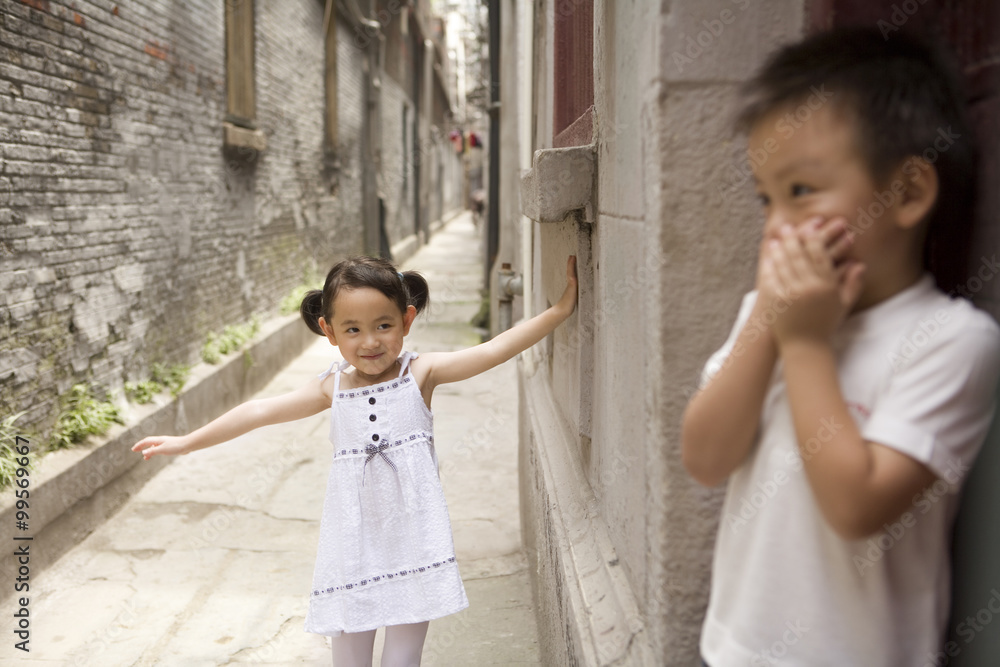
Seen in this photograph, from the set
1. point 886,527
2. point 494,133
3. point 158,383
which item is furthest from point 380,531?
point 494,133

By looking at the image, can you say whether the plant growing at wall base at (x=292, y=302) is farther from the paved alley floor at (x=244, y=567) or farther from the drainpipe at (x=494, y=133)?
the paved alley floor at (x=244, y=567)

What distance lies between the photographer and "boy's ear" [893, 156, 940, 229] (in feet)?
3.09

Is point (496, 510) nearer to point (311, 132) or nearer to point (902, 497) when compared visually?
point (902, 497)

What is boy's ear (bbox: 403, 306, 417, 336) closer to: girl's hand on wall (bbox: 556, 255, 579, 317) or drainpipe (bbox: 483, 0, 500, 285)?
girl's hand on wall (bbox: 556, 255, 579, 317)

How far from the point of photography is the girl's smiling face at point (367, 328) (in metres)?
2.15

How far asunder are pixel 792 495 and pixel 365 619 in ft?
4.70

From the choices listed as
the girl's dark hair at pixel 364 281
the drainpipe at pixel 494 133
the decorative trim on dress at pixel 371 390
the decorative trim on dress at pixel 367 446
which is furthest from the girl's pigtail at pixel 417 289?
the drainpipe at pixel 494 133

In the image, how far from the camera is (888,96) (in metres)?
0.95

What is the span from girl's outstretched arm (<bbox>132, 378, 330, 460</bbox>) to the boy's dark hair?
1.53 m

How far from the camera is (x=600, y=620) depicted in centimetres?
155

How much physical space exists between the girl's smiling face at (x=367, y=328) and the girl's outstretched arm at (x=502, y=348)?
0.14 meters

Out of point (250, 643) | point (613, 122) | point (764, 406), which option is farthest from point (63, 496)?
point (764, 406)

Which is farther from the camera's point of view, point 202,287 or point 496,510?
point 202,287

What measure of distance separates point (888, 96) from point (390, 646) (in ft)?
6.13
